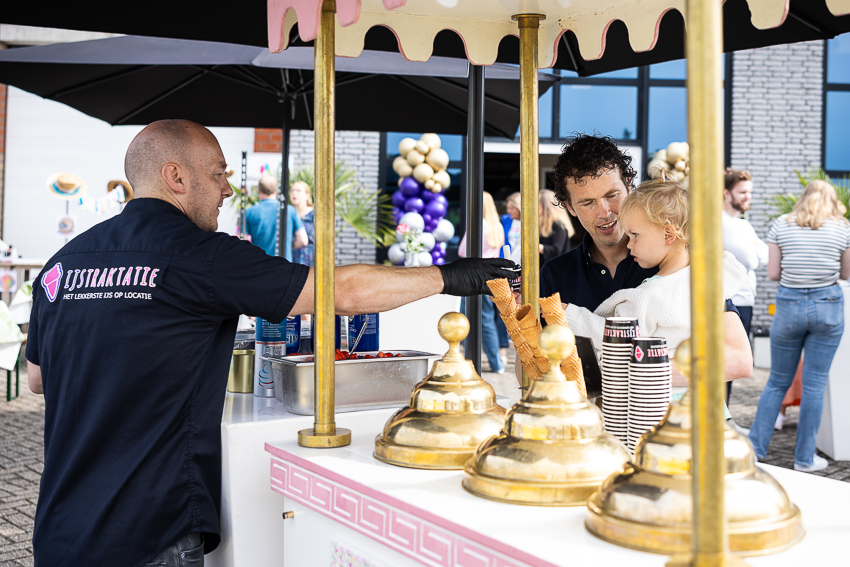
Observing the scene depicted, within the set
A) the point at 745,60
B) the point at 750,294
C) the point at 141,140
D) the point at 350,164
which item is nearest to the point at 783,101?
the point at 745,60

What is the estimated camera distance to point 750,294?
15.4 ft

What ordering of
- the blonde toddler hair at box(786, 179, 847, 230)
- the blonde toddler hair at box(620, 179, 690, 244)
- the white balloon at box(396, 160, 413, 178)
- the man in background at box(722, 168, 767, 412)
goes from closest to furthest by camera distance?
the blonde toddler hair at box(620, 179, 690, 244) < the blonde toddler hair at box(786, 179, 847, 230) < the man in background at box(722, 168, 767, 412) < the white balloon at box(396, 160, 413, 178)

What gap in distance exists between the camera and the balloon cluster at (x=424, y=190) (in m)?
8.84

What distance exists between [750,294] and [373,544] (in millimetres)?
4083

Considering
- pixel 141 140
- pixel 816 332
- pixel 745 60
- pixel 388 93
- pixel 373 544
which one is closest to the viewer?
pixel 373 544

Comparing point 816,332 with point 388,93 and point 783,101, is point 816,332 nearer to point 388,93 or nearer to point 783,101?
point 388,93

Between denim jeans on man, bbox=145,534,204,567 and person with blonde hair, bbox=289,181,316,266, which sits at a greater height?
person with blonde hair, bbox=289,181,316,266

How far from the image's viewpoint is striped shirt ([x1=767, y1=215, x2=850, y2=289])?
13.6 feet

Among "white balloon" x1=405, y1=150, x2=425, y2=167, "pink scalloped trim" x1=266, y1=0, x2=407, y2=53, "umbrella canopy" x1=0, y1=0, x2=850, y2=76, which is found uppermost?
"white balloon" x1=405, y1=150, x2=425, y2=167

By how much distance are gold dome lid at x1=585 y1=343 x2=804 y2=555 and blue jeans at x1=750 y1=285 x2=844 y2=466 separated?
140 inches

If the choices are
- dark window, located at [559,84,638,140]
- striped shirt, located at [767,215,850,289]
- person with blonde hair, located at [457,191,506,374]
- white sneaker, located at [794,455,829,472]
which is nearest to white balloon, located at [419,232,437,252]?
person with blonde hair, located at [457,191,506,374]

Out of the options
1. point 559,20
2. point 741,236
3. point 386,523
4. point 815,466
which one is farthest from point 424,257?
point 386,523

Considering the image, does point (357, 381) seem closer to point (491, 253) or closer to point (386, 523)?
point (386, 523)

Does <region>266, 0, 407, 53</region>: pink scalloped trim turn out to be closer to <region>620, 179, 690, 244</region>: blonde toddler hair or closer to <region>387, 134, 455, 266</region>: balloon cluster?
<region>620, 179, 690, 244</region>: blonde toddler hair
